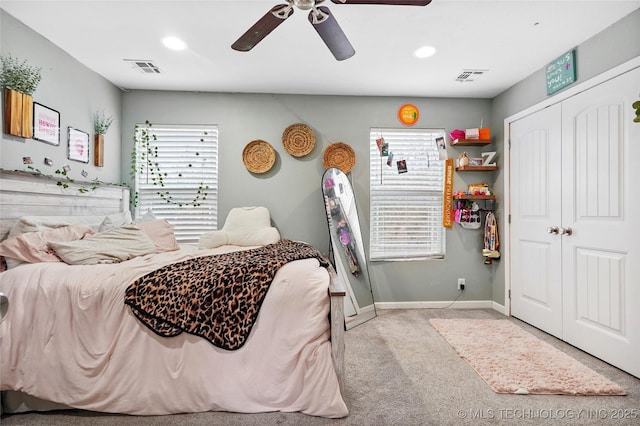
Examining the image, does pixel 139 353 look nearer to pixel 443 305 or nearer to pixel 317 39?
pixel 317 39

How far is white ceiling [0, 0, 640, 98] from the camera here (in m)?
2.26

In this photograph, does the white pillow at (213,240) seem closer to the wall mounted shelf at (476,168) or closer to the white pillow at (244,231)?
the white pillow at (244,231)

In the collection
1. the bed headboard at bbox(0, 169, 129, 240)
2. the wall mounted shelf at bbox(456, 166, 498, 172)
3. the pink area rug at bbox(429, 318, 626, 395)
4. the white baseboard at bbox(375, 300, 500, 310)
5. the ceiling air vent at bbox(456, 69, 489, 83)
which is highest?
the ceiling air vent at bbox(456, 69, 489, 83)

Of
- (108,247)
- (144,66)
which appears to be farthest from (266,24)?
(144,66)

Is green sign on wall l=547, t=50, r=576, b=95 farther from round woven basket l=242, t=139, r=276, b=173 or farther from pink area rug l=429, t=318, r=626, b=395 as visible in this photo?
round woven basket l=242, t=139, r=276, b=173

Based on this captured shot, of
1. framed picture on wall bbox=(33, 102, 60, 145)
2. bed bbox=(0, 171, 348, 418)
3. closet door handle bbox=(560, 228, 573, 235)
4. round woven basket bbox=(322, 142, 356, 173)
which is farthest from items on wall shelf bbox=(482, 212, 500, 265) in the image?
framed picture on wall bbox=(33, 102, 60, 145)

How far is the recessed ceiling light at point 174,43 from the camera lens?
2648 mm

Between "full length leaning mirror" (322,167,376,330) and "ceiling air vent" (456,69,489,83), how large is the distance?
1.57m

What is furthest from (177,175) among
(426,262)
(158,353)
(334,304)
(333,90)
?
(426,262)

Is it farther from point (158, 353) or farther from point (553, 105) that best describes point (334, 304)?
point (553, 105)

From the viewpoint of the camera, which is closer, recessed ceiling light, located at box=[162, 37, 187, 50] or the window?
recessed ceiling light, located at box=[162, 37, 187, 50]

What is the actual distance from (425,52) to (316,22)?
4.80ft

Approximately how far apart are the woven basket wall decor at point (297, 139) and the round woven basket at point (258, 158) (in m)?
0.20

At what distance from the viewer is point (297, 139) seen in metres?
3.84
